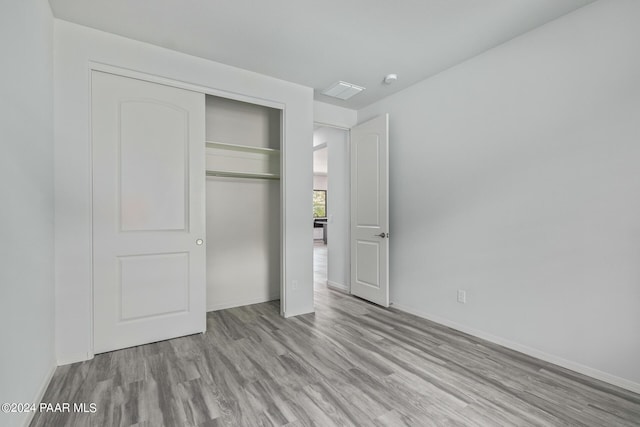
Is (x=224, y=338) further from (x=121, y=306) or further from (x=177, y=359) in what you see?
(x=121, y=306)

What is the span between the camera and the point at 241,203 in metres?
3.87

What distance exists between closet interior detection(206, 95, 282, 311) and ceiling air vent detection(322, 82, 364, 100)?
0.71 m

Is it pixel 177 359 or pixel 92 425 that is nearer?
Answer: pixel 92 425

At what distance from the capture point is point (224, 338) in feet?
9.34

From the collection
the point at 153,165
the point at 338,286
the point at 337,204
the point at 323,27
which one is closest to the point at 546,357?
the point at 338,286

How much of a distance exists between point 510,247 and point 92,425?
129 inches

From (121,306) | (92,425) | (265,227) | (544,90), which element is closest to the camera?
(92,425)

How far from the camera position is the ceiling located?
2.19 meters

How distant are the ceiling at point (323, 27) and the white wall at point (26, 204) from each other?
0.59 metres

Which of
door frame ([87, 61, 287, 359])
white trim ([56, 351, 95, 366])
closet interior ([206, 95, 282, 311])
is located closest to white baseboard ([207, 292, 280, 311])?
closet interior ([206, 95, 282, 311])

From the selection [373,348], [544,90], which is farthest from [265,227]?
[544,90]

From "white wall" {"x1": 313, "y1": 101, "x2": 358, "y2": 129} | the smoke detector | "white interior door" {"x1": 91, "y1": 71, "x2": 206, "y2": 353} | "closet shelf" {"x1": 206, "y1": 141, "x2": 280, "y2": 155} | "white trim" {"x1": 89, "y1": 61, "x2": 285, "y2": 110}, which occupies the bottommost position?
"white interior door" {"x1": 91, "y1": 71, "x2": 206, "y2": 353}

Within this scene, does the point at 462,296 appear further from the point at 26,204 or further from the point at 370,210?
the point at 26,204

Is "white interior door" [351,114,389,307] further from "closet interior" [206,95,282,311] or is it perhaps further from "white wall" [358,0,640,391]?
"closet interior" [206,95,282,311]
